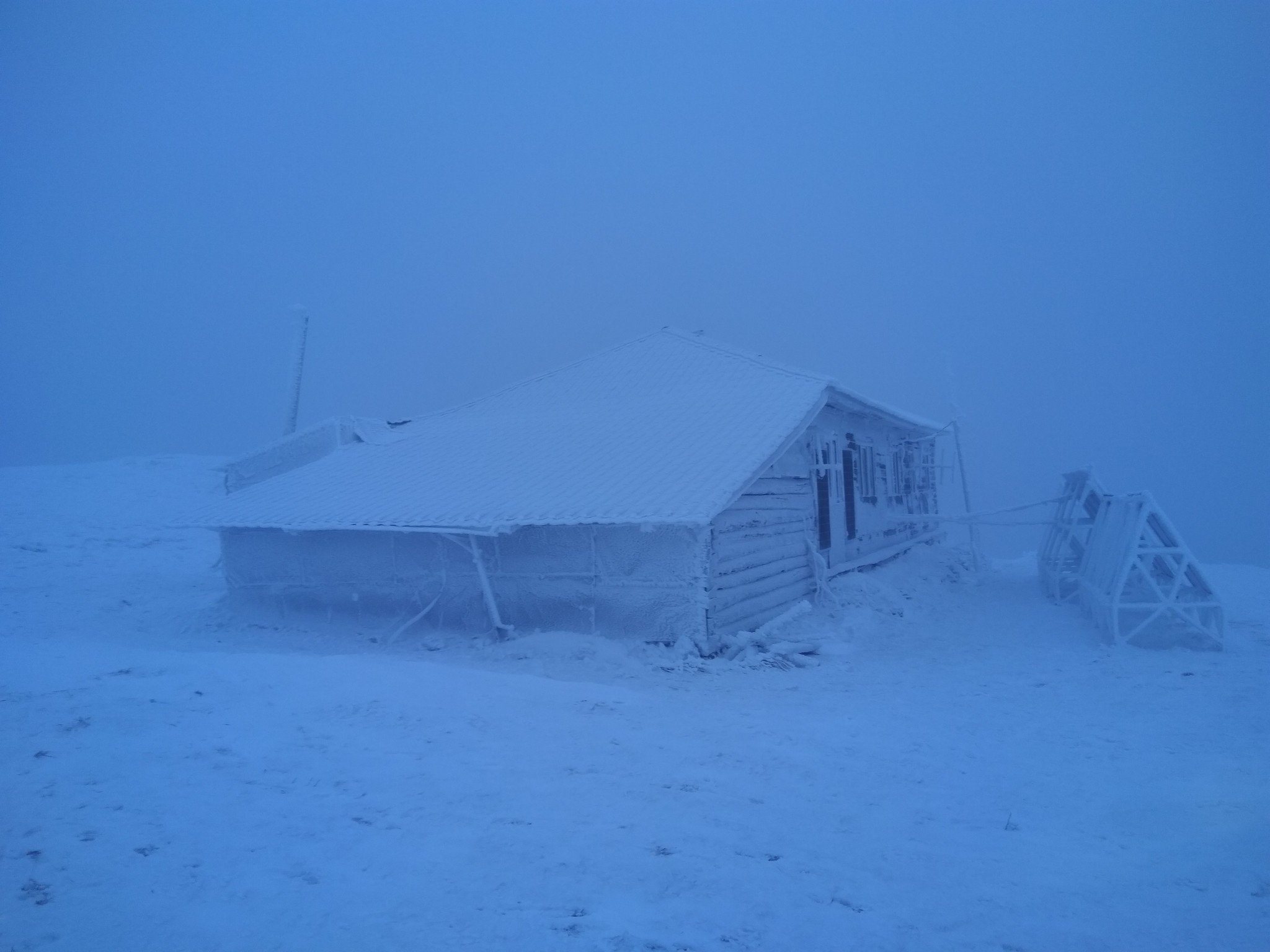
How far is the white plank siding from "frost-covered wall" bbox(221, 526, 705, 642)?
1.95ft

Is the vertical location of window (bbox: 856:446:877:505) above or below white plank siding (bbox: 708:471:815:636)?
above

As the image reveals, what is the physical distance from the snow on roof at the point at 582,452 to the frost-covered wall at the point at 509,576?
483 mm

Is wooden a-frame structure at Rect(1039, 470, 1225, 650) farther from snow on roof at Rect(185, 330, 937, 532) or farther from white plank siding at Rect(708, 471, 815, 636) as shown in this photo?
snow on roof at Rect(185, 330, 937, 532)

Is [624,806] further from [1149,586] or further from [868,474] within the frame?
[868,474]

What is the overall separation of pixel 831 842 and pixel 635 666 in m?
5.68

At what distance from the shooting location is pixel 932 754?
6.68m

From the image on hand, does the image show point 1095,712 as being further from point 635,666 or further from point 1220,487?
point 1220,487

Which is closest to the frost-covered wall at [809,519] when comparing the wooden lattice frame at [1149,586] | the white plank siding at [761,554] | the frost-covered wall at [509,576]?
the white plank siding at [761,554]

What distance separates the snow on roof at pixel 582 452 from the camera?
38.4ft

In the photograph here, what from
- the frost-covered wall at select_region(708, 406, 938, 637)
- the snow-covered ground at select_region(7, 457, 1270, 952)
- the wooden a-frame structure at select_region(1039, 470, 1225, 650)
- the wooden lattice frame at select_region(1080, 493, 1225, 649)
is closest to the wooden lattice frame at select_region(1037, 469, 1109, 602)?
the wooden a-frame structure at select_region(1039, 470, 1225, 650)

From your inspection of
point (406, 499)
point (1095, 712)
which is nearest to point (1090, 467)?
point (1095, 712)

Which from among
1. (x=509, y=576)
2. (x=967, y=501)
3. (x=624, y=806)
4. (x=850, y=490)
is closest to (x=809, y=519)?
(x=850, y=490)

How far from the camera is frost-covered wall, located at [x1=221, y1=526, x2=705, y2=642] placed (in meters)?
11.0

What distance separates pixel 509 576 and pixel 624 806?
7401mm
